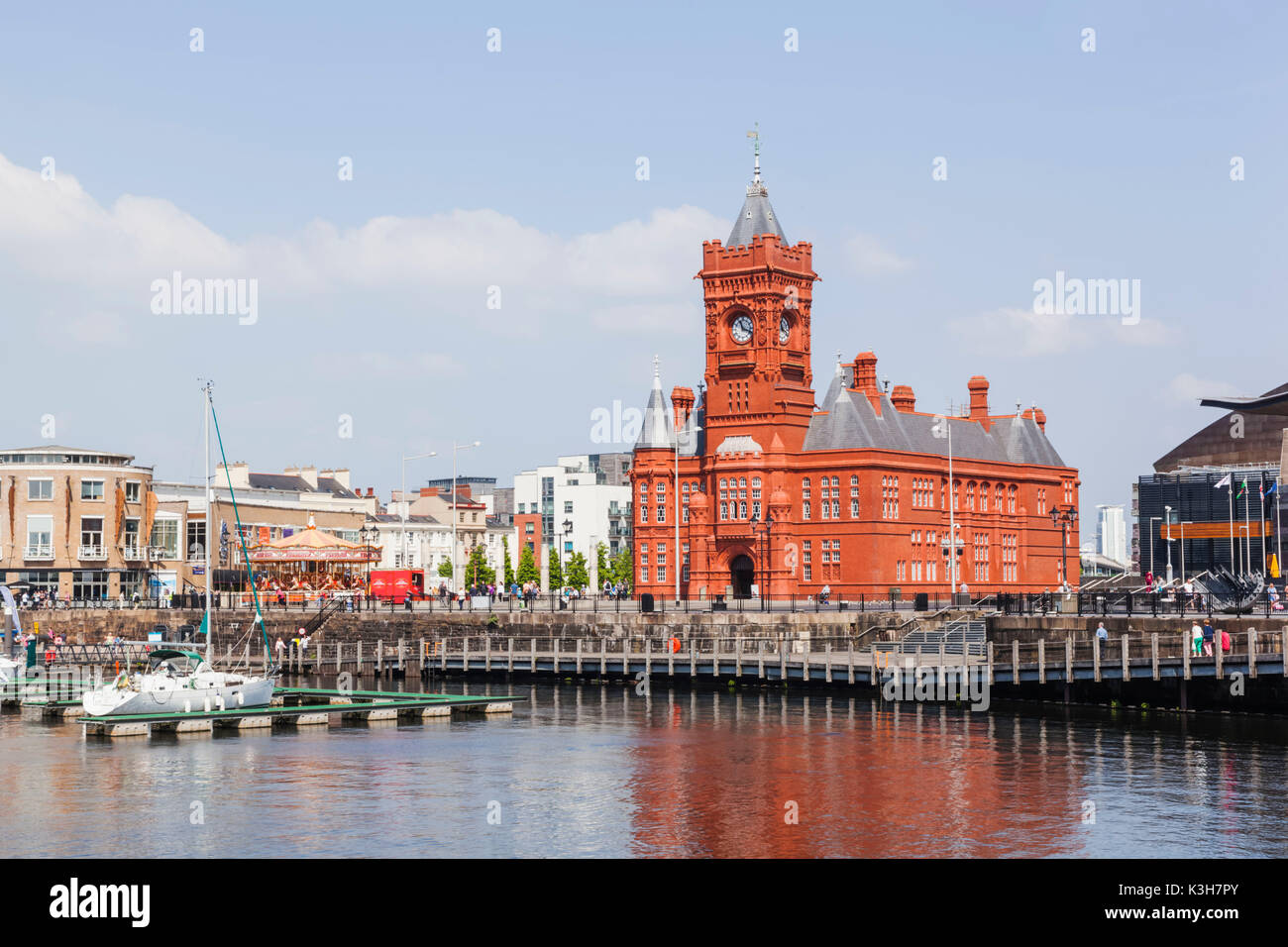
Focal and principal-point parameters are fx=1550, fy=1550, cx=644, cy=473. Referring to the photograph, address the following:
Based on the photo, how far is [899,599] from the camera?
91.9 m

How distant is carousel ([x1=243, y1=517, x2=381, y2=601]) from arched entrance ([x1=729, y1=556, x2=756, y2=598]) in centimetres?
2188

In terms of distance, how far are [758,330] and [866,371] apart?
429 inches

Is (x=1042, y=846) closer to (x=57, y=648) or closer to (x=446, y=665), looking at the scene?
(x=446, y=665)

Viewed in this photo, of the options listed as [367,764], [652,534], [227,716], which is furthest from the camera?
[652,534]

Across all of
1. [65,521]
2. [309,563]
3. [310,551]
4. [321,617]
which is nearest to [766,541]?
[321,617]

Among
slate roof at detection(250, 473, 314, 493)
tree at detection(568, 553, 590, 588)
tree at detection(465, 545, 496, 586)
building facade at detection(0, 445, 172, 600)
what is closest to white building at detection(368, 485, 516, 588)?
tree at detection(465, 545, 496, 586)

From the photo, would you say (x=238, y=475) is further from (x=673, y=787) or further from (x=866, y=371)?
(x=673, y=787)

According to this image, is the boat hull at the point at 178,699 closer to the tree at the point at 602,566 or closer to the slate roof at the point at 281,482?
the slate roof at the point at 281,482

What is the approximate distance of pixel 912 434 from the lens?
100625mm

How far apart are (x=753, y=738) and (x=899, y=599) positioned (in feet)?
132

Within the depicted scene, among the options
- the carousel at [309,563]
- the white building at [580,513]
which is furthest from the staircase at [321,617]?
the white building at [580,513]

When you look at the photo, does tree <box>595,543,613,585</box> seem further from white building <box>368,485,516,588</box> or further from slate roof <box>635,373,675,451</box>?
slate roof <box>635,373,675,451</box>
